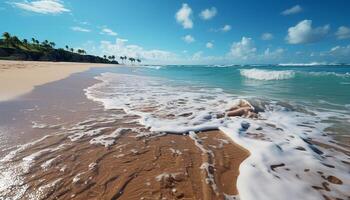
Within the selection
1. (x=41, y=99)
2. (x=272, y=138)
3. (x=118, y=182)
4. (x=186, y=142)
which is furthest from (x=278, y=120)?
(x=41, y=99)

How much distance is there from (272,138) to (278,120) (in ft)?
5.99

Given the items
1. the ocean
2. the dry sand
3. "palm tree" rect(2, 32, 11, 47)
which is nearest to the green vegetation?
"palm tree" rect(2, 32, 11, 47)

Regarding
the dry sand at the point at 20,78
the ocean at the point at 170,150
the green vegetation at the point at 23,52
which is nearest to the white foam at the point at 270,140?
the ocean at the point at 170,150

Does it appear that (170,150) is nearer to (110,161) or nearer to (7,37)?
(110,161)

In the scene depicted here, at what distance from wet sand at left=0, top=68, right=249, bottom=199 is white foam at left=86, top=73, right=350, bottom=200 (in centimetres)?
33

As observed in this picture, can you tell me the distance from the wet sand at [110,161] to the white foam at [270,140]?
0.33 meters

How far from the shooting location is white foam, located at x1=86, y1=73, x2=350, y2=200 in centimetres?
311

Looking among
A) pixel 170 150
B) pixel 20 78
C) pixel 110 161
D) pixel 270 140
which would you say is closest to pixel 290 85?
pixel 270 140

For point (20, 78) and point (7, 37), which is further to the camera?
point (7, 37)

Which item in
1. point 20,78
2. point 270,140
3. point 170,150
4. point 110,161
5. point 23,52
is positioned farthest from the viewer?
point 23,52

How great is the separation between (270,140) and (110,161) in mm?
3740

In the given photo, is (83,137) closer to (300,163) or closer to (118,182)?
(118,182)

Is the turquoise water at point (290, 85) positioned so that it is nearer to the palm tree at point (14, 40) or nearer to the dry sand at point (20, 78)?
the dry sand at point (20, 78)

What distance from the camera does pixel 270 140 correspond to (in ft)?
16.1
